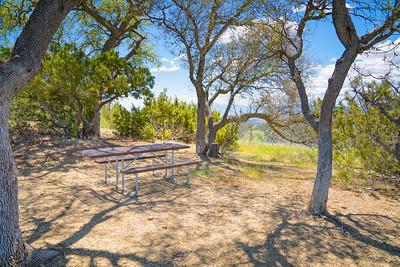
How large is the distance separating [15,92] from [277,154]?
1288 centimetres

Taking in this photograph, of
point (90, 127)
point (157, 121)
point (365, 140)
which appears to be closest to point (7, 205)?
point (365, 140)

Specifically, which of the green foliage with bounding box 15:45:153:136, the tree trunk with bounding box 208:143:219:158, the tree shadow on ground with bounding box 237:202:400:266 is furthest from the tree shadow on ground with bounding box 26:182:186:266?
the green foliage with bounding box 15:45:153:136

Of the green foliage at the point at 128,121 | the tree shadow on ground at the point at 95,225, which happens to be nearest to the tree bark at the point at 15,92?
the tree shadow on ground at the point at 95,225

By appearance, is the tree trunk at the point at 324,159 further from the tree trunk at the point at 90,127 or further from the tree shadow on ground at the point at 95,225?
the tree trunk at the point at 90,127

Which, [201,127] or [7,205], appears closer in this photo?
[7,205]

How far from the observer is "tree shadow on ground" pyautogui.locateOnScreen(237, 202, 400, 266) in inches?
123

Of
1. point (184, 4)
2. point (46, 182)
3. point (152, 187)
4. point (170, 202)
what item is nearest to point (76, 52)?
point (184, 4)

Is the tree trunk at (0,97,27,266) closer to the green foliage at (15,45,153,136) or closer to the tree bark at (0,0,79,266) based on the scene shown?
the tree bark at (0,0,79,266)

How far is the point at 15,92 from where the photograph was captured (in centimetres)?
258

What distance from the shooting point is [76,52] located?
9406 millimetres

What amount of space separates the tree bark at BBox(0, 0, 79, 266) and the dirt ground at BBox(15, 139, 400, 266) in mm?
515

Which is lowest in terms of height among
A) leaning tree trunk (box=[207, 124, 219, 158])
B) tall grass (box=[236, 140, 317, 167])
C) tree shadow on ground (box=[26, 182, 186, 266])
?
tree shadow on ground (box=[26, 182, 186, 266])

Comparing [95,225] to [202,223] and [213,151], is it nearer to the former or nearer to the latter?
[202,223]

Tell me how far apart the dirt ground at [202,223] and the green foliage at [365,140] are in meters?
0.60
